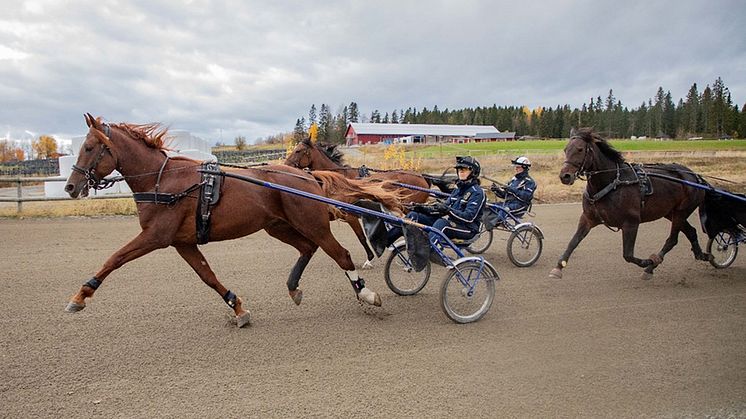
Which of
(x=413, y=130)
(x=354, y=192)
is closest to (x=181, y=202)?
(x=354, y=192)

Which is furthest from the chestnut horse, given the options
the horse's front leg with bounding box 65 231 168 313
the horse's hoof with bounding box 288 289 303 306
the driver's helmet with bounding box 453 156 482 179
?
the horse's front leg with bounding box 65 231 168 313

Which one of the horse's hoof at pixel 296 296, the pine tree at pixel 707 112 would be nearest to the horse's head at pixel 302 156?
the horse's hoof at pixel 296 296

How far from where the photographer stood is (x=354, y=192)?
511cm

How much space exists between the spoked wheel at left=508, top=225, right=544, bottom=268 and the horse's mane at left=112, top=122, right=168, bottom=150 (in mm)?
4539

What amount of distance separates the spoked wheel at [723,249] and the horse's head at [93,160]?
7.29 meters

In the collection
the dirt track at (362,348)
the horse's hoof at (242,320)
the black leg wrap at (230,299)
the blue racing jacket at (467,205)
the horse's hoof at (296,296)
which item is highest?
the blue racing jacket at (467,205)

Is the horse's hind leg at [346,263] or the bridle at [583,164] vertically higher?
the bridle at [583,164]

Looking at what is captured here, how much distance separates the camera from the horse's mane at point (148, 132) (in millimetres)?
4340

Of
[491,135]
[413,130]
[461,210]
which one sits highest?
[413,130]

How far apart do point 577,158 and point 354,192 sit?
2.79m

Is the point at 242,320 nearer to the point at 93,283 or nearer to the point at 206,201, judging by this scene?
the point at 206,201

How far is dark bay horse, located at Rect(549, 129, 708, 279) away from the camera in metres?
5.85

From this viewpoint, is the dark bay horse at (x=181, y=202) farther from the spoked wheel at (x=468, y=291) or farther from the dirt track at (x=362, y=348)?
the spoked wheel at (x=468, y=291)

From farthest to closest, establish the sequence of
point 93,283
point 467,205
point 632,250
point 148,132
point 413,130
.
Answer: point 413,130, point 632,250, point 467,205, point 148,132, point 93,283
